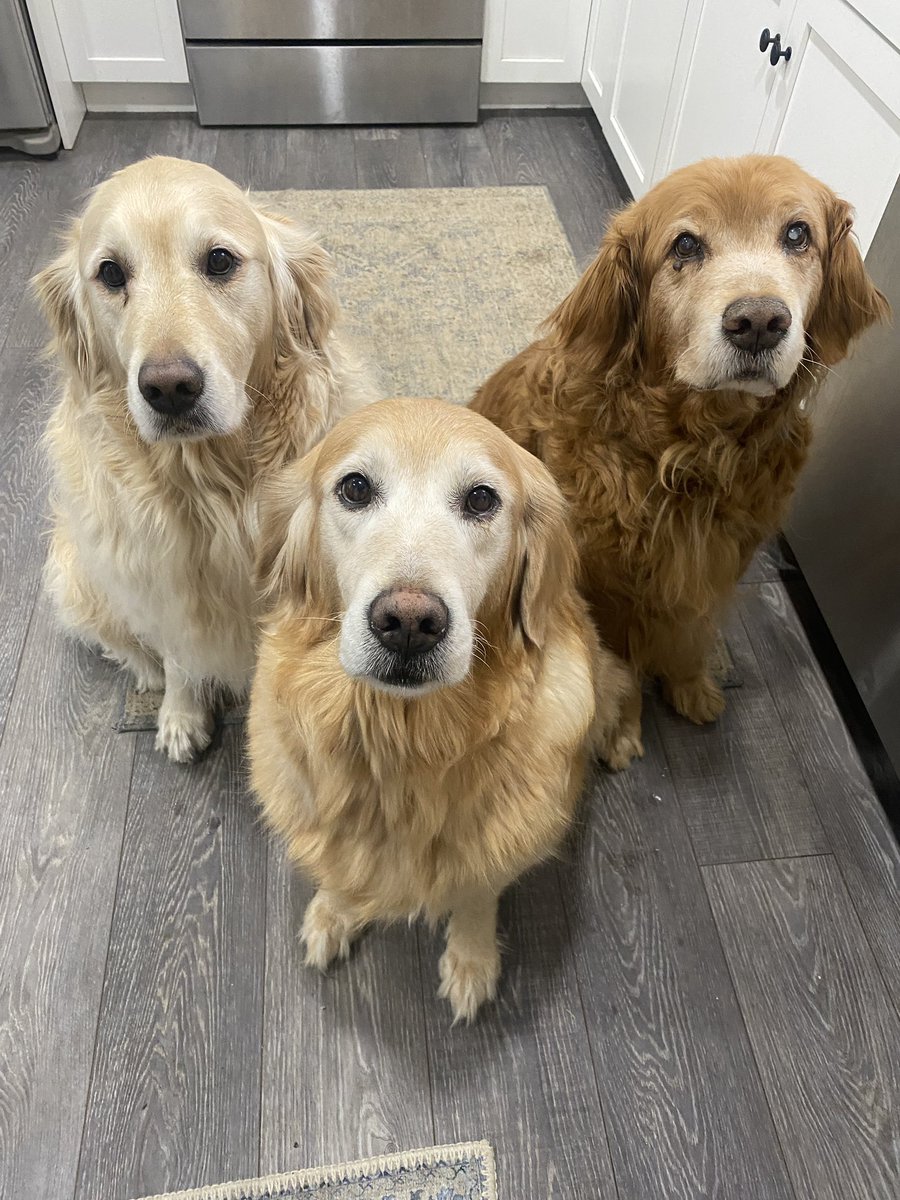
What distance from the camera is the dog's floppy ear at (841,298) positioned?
1383 millimetres

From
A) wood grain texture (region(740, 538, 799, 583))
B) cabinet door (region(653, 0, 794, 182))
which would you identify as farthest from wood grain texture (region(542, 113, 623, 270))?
wood grain texture (region(740, 538, 799, 583))

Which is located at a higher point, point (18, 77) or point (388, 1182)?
point (18, 77)

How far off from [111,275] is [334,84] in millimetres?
2793

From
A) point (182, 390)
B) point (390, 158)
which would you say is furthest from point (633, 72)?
point (182, 390)

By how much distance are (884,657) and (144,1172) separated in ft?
5.56

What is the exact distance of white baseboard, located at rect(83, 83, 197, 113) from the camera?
362cm

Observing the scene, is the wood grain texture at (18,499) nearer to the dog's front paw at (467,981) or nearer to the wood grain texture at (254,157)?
the dog's front paw at (467,981)

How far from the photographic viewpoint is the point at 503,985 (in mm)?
1557

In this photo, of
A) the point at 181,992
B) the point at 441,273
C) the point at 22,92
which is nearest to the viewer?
the point at 181,992

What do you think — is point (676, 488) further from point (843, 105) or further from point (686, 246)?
point (843, 105)

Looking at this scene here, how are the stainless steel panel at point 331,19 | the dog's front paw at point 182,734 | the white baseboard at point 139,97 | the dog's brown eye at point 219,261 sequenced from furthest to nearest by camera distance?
the white baseboard at point 139,97, the stainless steel panel at point 331,19, the dog's front paw at point 182,734, the dog's brown eye at point 219,261

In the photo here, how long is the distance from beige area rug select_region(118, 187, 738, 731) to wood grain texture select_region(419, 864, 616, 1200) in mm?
1585

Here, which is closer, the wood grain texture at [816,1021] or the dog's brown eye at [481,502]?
the dog's brown eye at [481,502]

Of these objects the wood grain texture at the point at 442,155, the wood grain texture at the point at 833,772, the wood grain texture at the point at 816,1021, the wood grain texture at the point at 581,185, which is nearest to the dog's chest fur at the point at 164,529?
the wood grain texture at the point at 816,1021
